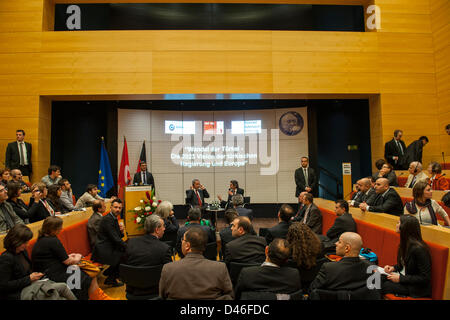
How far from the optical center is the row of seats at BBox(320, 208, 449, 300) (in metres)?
2.38

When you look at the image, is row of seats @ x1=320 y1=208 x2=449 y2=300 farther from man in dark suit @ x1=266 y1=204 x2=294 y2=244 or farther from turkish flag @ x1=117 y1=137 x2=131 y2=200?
turkish flag @ x1=117 y1=137 x2=131 y2=200

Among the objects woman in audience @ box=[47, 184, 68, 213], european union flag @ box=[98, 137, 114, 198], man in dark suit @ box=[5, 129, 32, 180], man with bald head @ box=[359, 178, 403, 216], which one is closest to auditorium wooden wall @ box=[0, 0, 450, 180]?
man in dark suit @ box=[5, 129, 32, 180]

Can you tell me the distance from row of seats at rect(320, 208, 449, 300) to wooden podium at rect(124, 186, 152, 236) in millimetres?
3961

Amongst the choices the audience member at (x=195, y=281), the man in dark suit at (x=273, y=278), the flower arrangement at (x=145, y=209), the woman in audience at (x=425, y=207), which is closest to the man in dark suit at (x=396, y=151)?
the woman in audience at (x=425, y=207)

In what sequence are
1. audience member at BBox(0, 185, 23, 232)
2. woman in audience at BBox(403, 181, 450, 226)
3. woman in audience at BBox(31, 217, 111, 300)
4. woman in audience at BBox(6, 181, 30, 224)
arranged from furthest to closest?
woman in audience at BBox(6, 181, 30, 224)
audience member at BBox(0, 185, 23, 232)
woman in audience at BBox(403, 181, 450, 226)
woman in audience at BBox(31, 217, 111, 300)

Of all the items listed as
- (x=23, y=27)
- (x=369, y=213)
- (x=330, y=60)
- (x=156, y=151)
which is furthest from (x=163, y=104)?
(x=369, y=213)

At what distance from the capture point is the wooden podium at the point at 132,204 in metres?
6.32

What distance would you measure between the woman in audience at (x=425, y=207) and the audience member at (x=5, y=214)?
4474 millimetres

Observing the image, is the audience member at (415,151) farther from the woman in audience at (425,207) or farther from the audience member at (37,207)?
the audience member at (37,207)

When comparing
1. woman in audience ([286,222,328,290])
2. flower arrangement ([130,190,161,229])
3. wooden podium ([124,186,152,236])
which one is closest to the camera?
woman in audience ([286,222,328,290])

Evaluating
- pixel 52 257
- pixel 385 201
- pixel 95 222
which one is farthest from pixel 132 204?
pixel 385 201

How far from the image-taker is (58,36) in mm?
7199

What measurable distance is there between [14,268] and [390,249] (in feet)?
11.6

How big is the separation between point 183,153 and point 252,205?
2.70m
